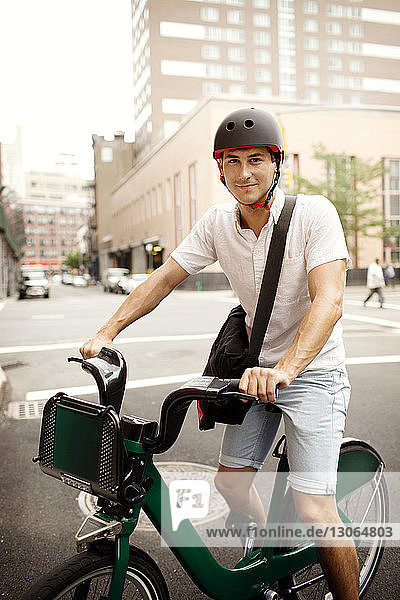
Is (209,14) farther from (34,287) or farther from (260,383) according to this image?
(260,383)

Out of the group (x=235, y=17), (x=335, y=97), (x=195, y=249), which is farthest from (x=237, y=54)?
(x=195, y=249)

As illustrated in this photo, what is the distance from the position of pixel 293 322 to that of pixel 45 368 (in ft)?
25.7

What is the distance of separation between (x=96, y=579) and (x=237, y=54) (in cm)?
9258

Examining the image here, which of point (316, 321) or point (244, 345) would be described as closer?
point (316, 321)

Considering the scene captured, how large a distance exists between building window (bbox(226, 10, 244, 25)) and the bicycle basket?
90.8 metres

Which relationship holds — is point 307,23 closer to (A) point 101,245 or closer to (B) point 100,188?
(B) point 100,188

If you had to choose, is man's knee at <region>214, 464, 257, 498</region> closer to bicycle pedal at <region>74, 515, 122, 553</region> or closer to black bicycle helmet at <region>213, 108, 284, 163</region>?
bicycle pedal at <region>74, 515, 122, 553</region>

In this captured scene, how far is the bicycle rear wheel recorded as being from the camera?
258 centimetres

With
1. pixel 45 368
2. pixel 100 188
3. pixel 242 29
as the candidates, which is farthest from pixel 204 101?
pixel 100 188

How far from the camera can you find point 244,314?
260 centimetres

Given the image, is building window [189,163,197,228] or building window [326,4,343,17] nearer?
building window [189,163,197,228]

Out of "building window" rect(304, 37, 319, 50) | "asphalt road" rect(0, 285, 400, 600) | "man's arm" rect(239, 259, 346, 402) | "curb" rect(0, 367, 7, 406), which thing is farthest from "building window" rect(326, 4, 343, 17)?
"man's arm" rect(239, 259, 346, 402)

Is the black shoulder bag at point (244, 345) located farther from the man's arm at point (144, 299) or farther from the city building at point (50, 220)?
the city building at point (50, 220)

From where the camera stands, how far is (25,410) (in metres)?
6.76
